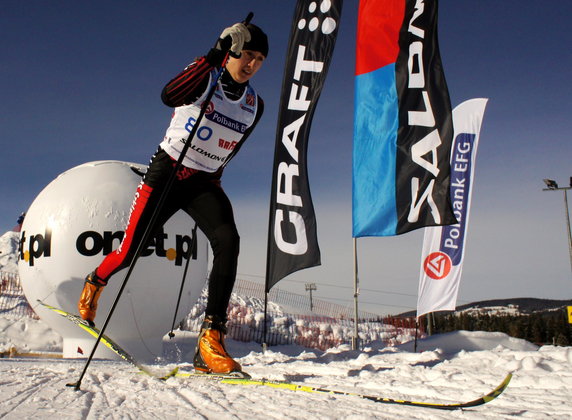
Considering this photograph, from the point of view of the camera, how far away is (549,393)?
2705mm

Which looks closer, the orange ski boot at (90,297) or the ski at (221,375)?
the ski at (221,375)

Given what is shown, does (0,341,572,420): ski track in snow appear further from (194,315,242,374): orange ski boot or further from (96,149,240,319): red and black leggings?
(96,149,240,319): red and black leggings

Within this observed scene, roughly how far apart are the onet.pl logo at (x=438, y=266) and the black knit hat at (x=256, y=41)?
735 centimetres

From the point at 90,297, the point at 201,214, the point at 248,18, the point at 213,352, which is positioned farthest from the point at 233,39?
the point at 90,297

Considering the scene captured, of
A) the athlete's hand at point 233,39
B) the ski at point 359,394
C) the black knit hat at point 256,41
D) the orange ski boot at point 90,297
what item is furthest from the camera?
the orange ski boot at point 90,297

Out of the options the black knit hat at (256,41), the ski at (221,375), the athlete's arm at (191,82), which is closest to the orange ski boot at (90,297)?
the ski at (221,375)

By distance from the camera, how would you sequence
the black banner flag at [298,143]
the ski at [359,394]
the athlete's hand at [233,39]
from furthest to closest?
the black banner flag at [298,143]
the athlete's hand at [233,39]
the ski at [359,394]

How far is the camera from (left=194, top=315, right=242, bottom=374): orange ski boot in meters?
3.20

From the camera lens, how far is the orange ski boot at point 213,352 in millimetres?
3195

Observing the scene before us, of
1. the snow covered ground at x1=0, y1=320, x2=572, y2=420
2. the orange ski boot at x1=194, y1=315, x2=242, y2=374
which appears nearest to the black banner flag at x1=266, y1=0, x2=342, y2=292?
the snow covered ground at x1=0, y1=320, x2=572, y2=420

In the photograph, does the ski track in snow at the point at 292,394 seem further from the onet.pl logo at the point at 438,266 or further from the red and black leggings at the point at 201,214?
the onet.pl logo at the point at 438,266

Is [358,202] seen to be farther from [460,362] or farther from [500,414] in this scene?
[500,414]

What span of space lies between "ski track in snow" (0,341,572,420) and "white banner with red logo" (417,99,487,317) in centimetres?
538

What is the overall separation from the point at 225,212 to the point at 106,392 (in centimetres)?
146
